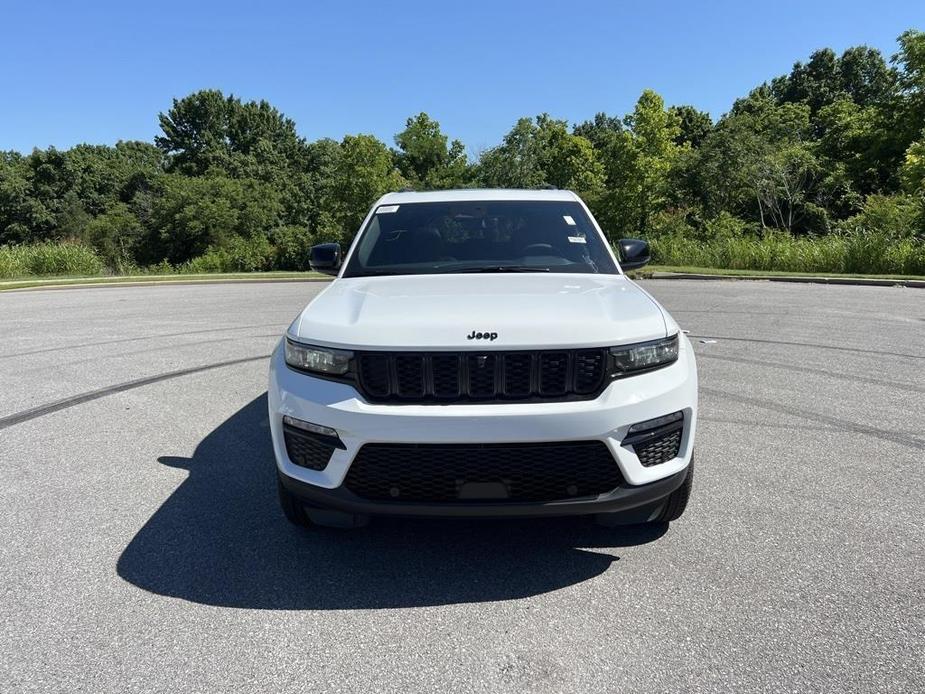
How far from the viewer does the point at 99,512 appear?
380 centimetres

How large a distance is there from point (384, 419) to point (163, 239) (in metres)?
52.1

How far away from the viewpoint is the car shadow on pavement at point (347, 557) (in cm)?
292

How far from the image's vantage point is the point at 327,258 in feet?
15.5

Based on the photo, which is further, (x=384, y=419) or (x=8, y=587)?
(x=8, y=587)

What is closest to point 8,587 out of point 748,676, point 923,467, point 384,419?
point 384,419

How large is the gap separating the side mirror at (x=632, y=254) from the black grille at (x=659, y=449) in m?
1.99

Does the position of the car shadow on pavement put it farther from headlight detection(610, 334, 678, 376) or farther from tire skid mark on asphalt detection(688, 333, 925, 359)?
tire skid mark on asphalt detection(688, 333, 925, 359)

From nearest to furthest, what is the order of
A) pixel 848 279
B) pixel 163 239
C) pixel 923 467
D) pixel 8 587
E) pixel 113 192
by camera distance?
pixel 8 587
pixel 923 467
pixel 848 279
pixel 163 239
pixel 113 192

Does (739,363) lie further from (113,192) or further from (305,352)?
(113,192)

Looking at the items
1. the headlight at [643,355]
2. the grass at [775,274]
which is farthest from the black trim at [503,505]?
the grass at [775,274]

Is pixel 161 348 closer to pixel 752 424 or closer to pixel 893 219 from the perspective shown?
pixel 752 424

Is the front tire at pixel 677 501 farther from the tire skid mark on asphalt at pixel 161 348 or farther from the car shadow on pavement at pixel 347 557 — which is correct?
the tire skid mark on asphalt at pixel 161 348

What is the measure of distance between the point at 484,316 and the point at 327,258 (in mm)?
2102

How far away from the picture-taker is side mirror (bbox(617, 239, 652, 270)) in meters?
4.75
